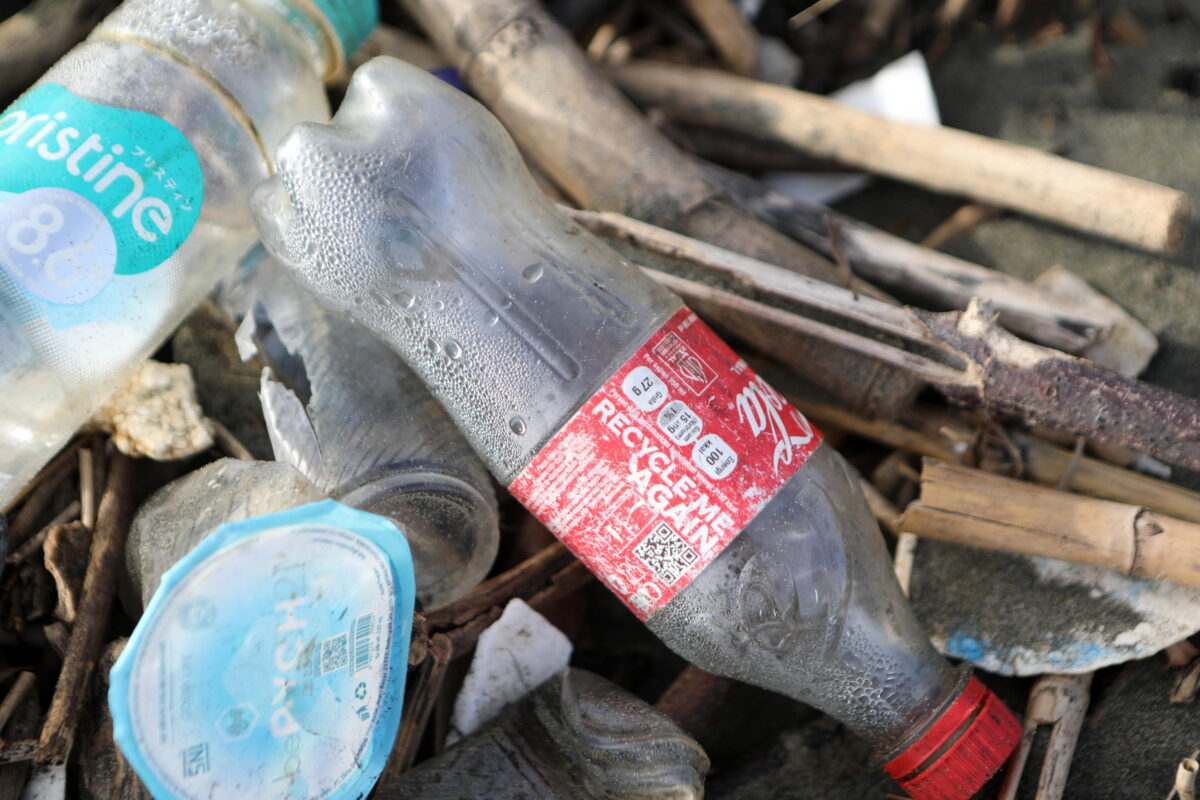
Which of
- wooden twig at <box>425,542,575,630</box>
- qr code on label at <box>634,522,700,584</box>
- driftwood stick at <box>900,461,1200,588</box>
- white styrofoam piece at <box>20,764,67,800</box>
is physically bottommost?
driftwood stick at <box>900,461,1200,588</box>

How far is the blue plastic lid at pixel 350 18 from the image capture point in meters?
1.28

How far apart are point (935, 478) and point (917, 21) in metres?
1.06

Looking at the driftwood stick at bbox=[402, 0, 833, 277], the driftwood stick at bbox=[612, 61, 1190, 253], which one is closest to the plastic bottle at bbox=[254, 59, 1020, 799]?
the driftwood stick at bbox=[402, 0, 833, 277]

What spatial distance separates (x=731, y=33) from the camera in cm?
169

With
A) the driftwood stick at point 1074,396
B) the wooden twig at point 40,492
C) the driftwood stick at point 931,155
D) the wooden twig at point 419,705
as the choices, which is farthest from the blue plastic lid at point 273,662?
the driftwood stick at point 931,155

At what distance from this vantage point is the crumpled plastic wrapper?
1.25m

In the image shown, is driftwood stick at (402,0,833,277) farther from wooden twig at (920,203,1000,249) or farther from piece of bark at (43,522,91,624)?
piece of bark at (43,522,91,624)

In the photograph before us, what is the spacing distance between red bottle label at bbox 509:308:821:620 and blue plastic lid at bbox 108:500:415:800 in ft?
0.72

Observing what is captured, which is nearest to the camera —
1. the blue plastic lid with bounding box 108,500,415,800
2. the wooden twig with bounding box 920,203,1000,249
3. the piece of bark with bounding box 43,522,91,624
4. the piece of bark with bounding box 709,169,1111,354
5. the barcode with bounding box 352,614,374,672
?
the blue plastic lid with bounding box 108,500,415,800

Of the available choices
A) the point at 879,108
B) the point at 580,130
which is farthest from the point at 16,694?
the point at 879,108

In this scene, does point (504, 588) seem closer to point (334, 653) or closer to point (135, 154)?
point (334, 653)

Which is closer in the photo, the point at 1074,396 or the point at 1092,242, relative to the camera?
the point at 1074,396

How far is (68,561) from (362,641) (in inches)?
20.3

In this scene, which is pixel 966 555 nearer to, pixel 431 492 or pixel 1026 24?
pixel 431 492
